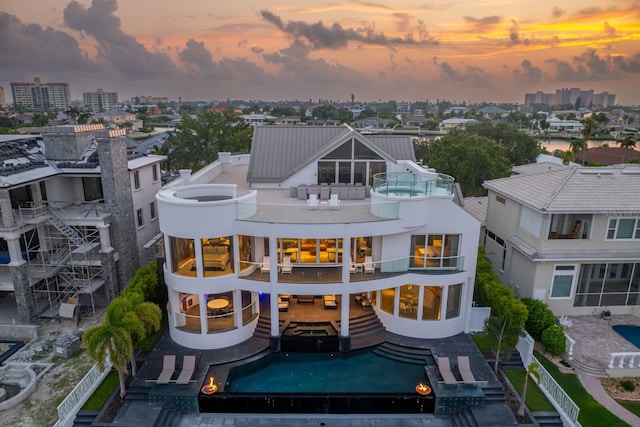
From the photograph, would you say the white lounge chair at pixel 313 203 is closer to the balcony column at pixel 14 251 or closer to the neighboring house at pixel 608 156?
the balcony column at pixel 14 251

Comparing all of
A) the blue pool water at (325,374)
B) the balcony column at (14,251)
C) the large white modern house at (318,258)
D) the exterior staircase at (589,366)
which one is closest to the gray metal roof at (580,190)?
the large white modern house at (318,258)

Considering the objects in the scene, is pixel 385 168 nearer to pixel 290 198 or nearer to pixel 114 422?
pixel 290 198

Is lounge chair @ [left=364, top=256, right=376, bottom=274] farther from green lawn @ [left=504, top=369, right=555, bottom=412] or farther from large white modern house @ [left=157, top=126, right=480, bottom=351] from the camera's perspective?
green lawn @ [left=504, top=369, right=555, bottom=412]

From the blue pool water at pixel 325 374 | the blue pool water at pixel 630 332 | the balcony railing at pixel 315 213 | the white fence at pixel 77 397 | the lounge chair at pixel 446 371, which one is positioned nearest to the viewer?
the white fence at pixel 77 397

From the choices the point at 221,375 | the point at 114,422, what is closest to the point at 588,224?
the point at 221,375

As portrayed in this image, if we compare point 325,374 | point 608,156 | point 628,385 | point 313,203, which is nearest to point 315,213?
point 313,203
